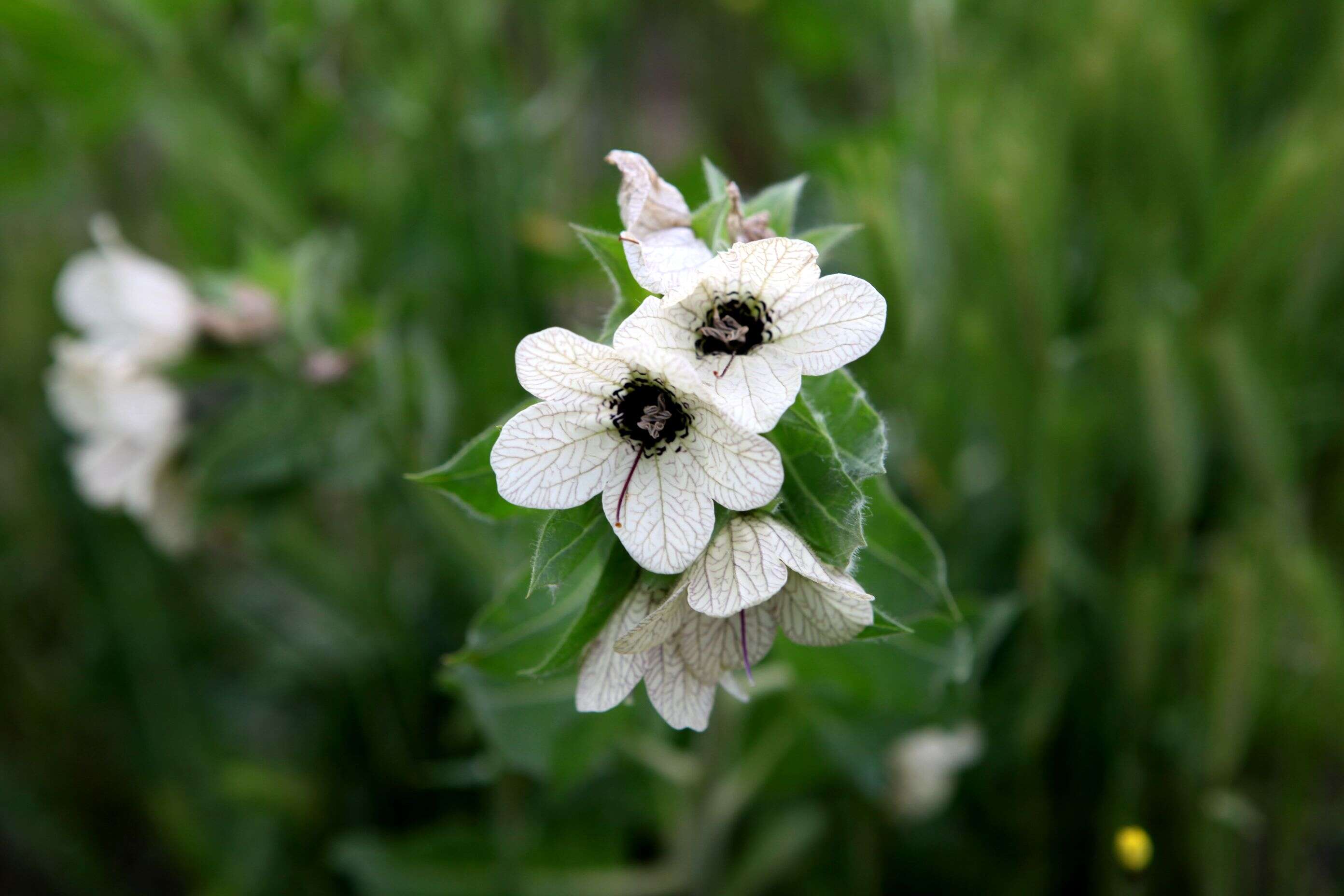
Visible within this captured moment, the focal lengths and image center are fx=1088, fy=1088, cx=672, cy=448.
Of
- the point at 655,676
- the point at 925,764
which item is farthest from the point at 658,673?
the point at 925,764

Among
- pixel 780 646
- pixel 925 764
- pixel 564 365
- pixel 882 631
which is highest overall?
pixel 564 365

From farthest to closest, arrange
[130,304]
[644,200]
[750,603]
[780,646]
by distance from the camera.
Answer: [130,304] → [780,646] → [644,200] → [750,603]

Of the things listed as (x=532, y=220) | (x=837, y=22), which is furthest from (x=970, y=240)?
(x=837, y=22)

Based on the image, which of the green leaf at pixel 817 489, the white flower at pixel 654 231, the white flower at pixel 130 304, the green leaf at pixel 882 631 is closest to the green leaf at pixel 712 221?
the white flower at pixel 654 231

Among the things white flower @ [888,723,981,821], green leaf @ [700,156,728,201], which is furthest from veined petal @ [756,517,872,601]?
white flower @ [888,723,981,821]

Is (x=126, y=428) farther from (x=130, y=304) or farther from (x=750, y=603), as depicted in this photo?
(x=750, y=603)

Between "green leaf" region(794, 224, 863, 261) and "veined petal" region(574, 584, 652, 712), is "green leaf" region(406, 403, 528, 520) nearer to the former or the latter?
"veined petal" region(574, 584, 652, 712)

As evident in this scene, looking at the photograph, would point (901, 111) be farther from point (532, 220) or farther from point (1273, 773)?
point (1273, 773)
